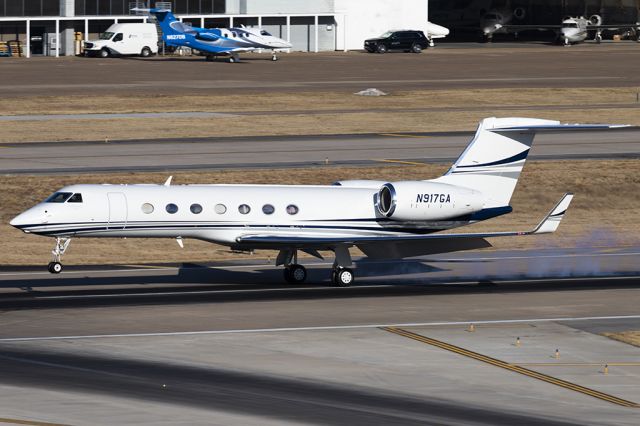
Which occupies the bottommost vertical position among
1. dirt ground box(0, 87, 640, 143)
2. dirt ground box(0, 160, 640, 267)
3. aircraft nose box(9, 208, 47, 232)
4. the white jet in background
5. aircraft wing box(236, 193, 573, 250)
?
dirt ground box(0, 160, 640, 267)

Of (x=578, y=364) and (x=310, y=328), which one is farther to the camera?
(x=310, y=328)

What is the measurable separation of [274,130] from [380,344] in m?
44.2

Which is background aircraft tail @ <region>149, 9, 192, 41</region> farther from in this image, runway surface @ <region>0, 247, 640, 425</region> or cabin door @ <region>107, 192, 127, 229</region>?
cabin door @ <region>107, 192, 127, 229</region>

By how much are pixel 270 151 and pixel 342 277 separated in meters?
26.8

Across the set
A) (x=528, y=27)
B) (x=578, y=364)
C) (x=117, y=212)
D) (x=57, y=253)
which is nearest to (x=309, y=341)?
(x=578, y=364)

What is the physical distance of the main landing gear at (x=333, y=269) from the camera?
1613 inches

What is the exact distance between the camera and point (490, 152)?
4184 cm

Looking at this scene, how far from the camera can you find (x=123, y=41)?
13100 centimetres

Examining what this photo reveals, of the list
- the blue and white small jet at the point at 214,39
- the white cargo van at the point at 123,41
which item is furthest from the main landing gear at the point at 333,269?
the white cargo van at the point at 123,41

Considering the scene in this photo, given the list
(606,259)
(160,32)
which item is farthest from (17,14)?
(606,259)

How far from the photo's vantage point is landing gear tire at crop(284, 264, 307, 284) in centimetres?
4169

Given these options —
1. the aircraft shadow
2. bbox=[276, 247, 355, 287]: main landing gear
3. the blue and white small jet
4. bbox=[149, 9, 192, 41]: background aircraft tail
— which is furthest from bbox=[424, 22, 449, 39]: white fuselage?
bbox=[276, 247, 355, 287]: main landing gear

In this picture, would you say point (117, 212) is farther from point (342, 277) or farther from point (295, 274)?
point (342, 277)

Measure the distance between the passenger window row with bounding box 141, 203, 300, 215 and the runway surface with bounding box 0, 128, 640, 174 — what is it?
21.0m
